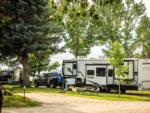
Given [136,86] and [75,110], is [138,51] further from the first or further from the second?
[75,110]

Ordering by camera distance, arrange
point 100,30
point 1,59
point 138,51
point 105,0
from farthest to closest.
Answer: point 138,51
point 100,30
point 1,59
point 105,0

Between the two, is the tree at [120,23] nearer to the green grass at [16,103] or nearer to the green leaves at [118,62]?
the green leaves at [118,62]

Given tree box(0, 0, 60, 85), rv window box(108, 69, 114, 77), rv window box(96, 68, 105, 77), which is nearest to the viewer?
rv window box(108, 69, 114, 77)

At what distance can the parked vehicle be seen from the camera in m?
53.7

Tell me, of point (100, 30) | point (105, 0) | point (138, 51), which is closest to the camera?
point (105, 0)

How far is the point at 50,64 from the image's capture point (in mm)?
71062

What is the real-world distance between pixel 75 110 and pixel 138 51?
160 feet

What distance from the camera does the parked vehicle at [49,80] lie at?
2114 inches

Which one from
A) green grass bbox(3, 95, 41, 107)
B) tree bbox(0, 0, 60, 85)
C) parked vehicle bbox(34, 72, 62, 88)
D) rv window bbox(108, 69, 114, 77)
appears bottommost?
green grass bbox(3, 95, 41, 107)

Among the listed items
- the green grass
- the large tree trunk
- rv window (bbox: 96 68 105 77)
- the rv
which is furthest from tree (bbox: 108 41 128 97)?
the green grass

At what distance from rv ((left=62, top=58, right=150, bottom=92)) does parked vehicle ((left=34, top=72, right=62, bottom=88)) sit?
394cm

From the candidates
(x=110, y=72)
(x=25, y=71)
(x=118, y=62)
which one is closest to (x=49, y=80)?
(x=25, y=71)

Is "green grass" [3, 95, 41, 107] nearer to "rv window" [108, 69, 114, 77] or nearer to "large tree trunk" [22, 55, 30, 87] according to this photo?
"rv window" [108, 69, 114, 77]

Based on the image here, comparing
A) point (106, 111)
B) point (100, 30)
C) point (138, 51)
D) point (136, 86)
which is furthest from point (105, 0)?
point (138, 51)
